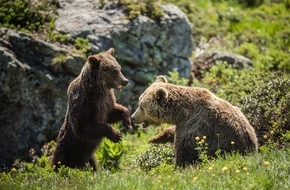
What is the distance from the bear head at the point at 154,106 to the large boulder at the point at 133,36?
399 centimetres

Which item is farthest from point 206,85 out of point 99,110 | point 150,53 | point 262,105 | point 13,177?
point 13,177

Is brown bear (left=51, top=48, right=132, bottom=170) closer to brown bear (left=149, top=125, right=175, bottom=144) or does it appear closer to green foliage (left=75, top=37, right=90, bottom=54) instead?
brown bear (left=149, top=125, right=175, bottom=144)

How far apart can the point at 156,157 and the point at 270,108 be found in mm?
2230

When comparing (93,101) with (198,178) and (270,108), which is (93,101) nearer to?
(270,108)

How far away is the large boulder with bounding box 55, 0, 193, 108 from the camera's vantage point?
14.2 m

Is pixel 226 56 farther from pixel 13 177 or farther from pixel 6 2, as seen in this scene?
pixel 13 177

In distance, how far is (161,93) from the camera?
9.58 metres

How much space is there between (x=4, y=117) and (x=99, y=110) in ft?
9.75

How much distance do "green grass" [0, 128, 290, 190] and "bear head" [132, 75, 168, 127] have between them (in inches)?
41.3

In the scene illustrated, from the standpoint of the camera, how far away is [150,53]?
47.8 feet

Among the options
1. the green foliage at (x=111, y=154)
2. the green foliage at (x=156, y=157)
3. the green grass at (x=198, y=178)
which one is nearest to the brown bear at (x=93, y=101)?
the green foliage at (x=156, y=157)

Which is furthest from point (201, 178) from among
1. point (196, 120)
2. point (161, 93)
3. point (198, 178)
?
point (161, 93)

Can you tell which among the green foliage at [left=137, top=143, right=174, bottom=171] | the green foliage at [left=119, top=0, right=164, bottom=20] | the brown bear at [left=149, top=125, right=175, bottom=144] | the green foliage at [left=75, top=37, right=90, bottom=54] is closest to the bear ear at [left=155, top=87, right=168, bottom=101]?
the brown bear at [left=149, top=125, right=175, bottom=144]

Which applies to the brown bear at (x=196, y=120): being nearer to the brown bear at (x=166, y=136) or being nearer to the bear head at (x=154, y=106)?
the bear head at (x=154, y=106)
